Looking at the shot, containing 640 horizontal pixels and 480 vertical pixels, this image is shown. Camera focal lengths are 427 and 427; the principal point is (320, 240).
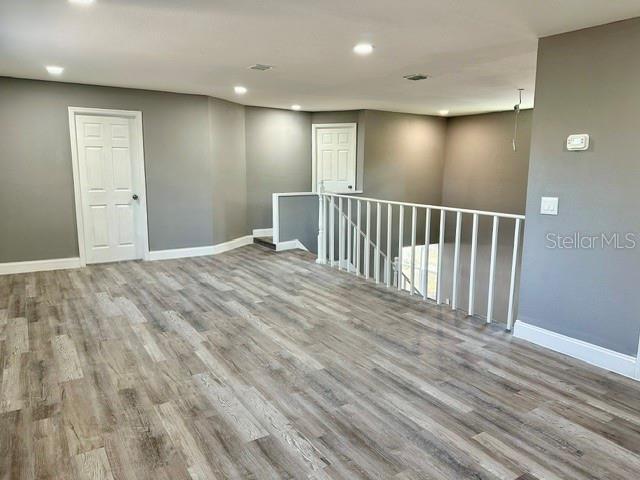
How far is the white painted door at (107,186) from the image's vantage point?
5766 millimetres

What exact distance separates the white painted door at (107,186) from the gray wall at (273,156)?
2081mm

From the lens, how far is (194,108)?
6.29 meters

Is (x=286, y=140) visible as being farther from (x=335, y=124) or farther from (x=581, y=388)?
(x=581, y=388)

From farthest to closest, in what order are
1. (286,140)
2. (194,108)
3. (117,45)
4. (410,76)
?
(286,140)
(194,108)
(410,76)
(117,45)

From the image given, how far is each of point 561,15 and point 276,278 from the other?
3.87m

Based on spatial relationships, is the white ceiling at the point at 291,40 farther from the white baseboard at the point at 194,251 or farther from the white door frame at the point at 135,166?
the white baseboard at the point at 194,251

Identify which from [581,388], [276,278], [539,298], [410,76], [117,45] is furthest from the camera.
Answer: [276,278]

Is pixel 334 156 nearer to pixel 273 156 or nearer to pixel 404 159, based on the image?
pixel 273 156

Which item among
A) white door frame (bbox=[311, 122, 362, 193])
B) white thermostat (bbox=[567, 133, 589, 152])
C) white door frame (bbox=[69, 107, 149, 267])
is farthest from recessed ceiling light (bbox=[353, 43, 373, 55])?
white door frame (bbox=[311, 122, 362, 193])

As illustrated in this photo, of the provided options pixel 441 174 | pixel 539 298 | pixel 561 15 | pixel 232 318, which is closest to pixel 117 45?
pixel 232 318

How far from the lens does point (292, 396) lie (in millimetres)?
2619

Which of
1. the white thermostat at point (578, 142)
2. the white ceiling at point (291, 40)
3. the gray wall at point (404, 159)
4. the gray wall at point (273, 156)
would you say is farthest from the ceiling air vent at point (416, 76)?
the gray wall at point (273, 156)

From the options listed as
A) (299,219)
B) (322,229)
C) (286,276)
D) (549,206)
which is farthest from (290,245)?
(549,206)

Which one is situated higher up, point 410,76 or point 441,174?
point 410,76
